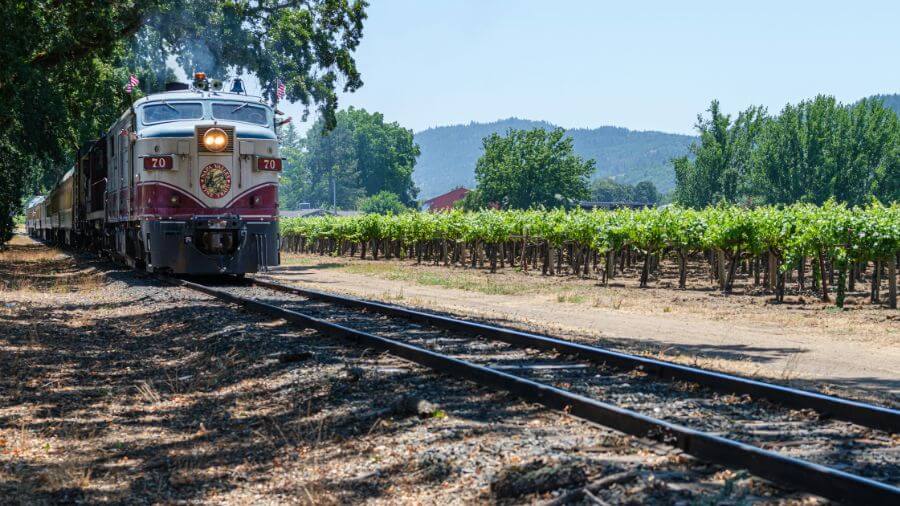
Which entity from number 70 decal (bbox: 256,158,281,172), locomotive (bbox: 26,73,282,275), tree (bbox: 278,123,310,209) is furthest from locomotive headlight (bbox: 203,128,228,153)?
tree (bbox: 278,123,310,209)

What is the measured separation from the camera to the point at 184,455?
248 inches

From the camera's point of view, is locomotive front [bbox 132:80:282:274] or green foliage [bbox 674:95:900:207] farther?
green foliage [bbox 674:95:900:207]

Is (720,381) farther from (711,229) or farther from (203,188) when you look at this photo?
(711,229)

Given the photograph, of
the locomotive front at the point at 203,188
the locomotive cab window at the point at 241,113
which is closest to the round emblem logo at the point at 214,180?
the locomotive front at the point at 203,188

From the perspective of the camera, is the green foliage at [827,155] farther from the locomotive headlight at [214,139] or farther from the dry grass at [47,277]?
the locomotive headlight at [214,139]

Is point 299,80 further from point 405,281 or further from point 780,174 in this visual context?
point 780,174

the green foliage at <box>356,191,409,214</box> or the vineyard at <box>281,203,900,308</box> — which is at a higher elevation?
the green foliage at <box>356,191,409,214</box>

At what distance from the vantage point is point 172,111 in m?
19.1

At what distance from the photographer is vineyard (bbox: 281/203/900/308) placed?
65.5 ft

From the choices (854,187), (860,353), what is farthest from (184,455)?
(854,187)

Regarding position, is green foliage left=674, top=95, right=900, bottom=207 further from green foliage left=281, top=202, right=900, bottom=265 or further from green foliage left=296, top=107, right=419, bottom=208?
green foliage left=296, top=107, right=419, bottom=208

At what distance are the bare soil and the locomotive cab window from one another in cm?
881

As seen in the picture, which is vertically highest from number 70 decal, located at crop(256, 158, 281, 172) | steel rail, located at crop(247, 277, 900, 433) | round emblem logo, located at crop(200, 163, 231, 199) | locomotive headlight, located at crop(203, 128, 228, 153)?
locomotive headlight, located at crop(203, 128, 228, 153)

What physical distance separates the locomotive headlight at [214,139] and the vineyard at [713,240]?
42.1 feet
